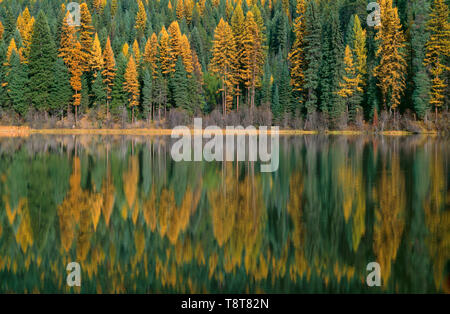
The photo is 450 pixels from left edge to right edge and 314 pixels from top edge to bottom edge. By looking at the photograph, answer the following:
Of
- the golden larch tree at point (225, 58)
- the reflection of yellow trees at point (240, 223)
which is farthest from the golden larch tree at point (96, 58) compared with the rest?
the reflection of yellow trees at point (240, 223)

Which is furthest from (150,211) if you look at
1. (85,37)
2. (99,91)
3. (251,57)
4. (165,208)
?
(85,37)

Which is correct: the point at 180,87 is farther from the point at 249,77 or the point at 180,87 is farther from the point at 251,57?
the point at 251,57

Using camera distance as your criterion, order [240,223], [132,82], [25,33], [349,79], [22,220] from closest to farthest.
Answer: [240,223]
[22,220]
[349,79]
[132,82]
[25,33]

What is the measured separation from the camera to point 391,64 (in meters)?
51.3

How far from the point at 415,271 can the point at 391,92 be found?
46805 millimetres

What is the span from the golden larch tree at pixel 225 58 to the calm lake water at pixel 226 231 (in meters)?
41.7

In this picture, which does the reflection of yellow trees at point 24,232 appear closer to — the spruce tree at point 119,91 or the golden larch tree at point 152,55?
the spruce tree at point 119,91

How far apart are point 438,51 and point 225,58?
2377 cm

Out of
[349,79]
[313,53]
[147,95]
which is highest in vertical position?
[313,53]

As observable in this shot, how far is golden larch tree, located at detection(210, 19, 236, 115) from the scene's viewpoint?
2323 inches

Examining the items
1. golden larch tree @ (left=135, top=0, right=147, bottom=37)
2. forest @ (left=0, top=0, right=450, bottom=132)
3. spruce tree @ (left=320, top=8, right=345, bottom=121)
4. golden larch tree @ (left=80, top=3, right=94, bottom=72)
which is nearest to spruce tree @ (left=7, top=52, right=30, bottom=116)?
forest @ (left=0, top=0, right=450, bottom=132)
